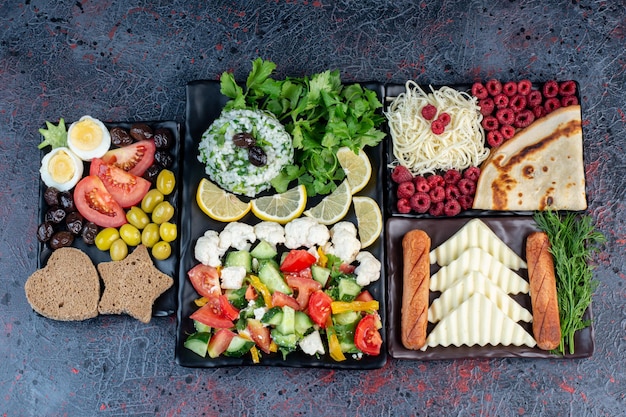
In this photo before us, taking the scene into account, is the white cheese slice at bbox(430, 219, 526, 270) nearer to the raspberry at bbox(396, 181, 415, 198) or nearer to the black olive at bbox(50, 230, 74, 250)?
the raspberry at bbox(396, 181, 415, 198)

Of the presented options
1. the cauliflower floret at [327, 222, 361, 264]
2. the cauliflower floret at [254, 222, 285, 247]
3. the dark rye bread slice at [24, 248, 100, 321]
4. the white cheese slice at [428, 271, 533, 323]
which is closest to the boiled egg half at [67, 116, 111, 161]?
the dark rye bread slice at [24, 248, 100, 321]

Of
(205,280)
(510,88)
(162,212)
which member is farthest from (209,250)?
(510,88)

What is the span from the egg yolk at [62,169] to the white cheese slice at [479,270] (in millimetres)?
2434

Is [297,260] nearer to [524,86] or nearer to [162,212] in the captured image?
[162,212]

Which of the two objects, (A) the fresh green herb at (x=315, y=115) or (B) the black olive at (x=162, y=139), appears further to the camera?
(B) the black olive at (x=162, y=139)

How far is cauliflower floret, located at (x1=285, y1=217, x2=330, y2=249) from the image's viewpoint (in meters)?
3.87

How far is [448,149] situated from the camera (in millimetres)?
3998

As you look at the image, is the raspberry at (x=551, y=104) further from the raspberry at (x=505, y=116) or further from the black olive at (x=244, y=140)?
the black olive at (x=244, y=140)

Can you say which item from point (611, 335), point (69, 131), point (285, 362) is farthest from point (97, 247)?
point (611, 335)

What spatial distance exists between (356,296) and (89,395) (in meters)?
1.92

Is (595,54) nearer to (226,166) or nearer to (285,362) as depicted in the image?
(226,166)

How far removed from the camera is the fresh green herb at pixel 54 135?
411 cm

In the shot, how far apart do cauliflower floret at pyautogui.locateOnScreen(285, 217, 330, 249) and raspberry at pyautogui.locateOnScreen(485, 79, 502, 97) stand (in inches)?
56.1

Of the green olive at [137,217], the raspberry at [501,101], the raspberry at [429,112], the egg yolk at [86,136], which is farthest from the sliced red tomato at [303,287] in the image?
the raspberry at [501,101]
